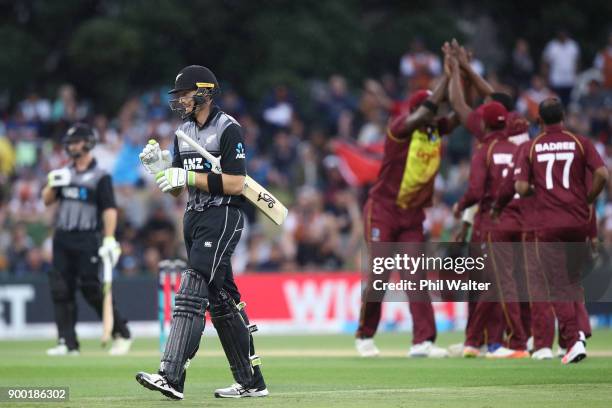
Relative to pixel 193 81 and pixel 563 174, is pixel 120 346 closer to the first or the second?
pixel 563 174

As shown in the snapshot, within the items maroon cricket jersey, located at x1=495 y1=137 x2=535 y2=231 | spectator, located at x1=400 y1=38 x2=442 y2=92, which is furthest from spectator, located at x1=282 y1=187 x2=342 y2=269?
maroon cricket jersey, located at x1=495 y1=137 x2=535 y2=231

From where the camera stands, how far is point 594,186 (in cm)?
1373

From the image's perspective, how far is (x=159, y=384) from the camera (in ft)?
33.7

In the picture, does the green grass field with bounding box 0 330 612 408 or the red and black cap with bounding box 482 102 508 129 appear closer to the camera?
the green grass field with bounding box 0 330 612 408

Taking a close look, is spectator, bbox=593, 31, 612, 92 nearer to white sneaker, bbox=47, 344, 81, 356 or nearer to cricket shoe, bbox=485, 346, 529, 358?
cricket shoe, bbox=485, 346, 529, 358

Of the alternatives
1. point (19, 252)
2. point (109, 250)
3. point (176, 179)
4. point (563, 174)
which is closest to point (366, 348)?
point (563, 174)

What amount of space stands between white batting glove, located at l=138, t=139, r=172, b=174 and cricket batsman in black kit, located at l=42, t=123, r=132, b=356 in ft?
20.5

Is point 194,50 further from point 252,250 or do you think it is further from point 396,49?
point 252,250

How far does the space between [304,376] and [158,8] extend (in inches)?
708

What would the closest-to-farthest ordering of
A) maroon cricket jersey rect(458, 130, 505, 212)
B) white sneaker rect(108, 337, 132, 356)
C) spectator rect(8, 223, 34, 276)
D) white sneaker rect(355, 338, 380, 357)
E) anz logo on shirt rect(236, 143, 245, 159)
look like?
1. anz logo on shirt rect(236, 143, 245, 159)
2. maroon cricket jersey rect(458, 130, 505, 212)
3. white sneaker rect(355, 338, 380, 357)
4. white sneaker rect(108, 337, 132, 356)
5. spectator rect(8, 223, 34, 276)

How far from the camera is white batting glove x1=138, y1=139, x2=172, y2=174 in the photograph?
10.7 m

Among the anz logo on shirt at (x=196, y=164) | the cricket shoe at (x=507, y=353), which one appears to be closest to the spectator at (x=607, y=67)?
the cricket shoe at (x=507, y=353)

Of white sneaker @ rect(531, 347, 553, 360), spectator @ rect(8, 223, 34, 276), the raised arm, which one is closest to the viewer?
white sneaker @ rect(531, 347, 553, 360)

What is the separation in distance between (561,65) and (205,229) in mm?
19387
